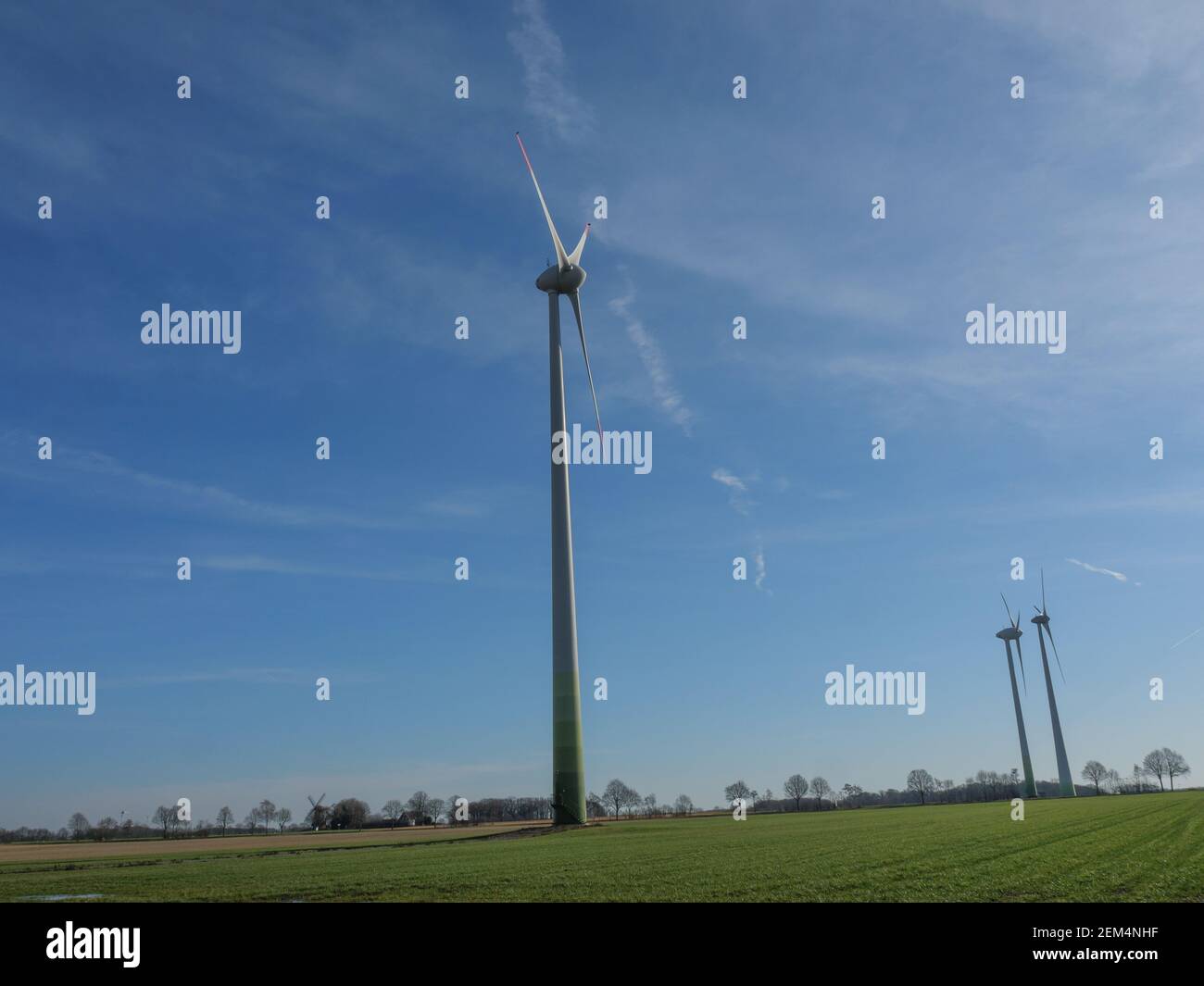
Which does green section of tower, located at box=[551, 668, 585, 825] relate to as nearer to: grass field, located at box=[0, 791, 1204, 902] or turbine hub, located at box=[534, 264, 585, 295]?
grass field, located at box=[0, 791, 1204, 902]

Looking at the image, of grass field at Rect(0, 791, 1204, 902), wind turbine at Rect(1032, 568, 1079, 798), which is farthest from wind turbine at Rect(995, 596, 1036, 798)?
grass field at Rect(0, 791, 1204, 902)

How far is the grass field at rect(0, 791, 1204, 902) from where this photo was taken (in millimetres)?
28188

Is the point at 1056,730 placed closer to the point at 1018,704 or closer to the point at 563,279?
the point at 1018,704

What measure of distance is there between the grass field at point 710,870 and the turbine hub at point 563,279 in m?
55.5

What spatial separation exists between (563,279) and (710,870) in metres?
68.5

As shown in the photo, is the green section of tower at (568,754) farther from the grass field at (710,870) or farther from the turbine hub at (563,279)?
the turbine hub at (563,279)

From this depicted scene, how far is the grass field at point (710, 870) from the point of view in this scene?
2819cm

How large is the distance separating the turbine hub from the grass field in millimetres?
55498

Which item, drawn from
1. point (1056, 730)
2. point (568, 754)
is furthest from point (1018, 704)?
point (568, 754)

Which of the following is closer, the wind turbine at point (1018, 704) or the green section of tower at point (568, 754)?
the green section of tower at point (568, 754)

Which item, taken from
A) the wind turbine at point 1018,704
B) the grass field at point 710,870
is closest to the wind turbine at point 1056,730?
the wind turbine at point 1018,704

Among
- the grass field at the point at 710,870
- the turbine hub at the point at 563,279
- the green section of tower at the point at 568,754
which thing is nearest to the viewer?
the grass field at the point at 710,870
